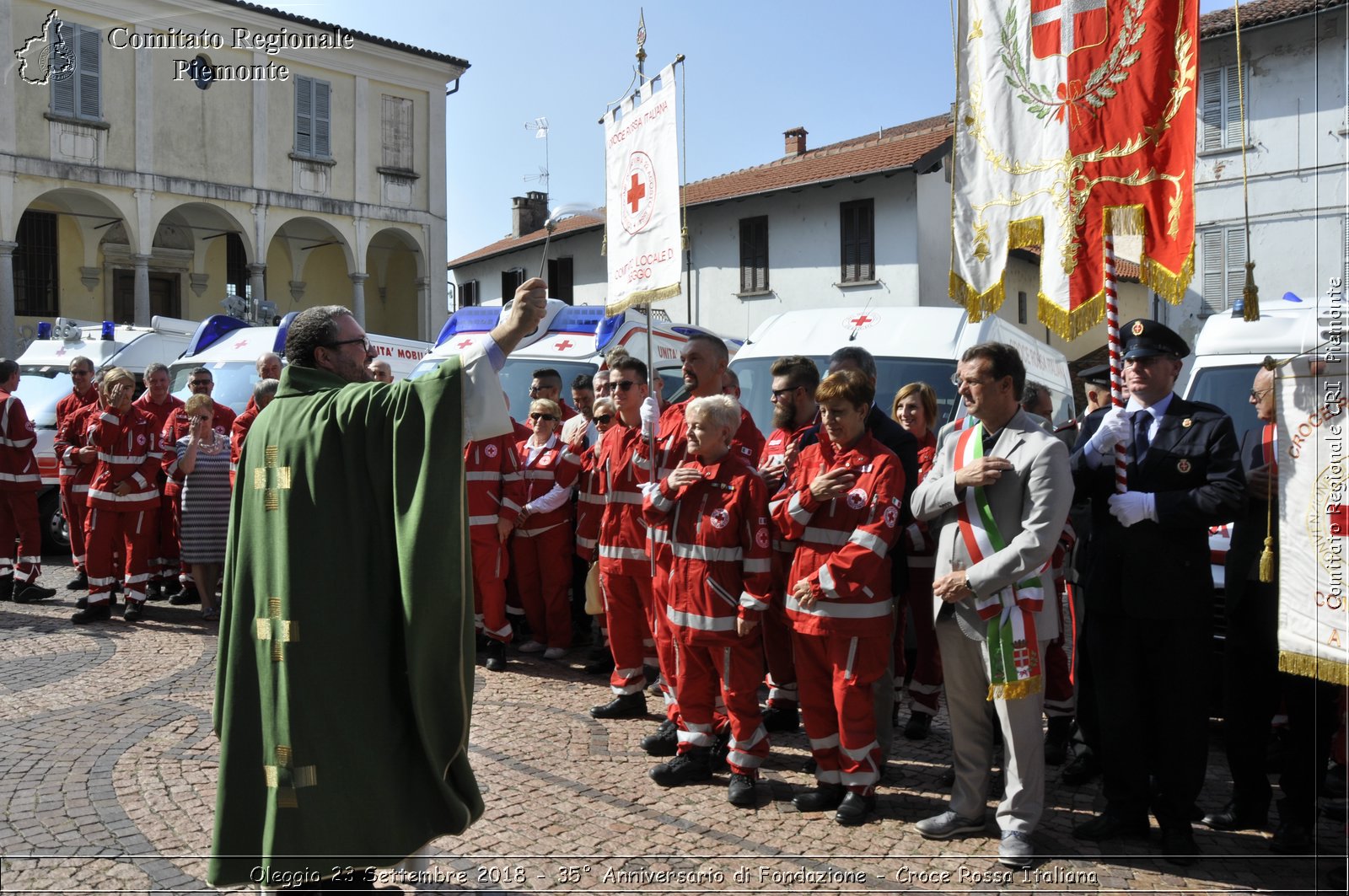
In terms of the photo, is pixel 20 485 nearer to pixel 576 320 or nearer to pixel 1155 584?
pixel 576 320

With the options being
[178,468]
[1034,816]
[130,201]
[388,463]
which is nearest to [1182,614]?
[1034,816]

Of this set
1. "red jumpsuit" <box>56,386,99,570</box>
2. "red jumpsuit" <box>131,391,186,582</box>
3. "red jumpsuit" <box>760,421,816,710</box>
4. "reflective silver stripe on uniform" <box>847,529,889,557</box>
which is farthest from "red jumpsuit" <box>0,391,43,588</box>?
"reflective silver stripe on uniform" <box>847,529,889,557</box>

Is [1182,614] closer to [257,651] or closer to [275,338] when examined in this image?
[257,651]

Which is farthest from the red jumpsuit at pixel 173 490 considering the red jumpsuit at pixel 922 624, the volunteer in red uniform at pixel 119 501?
the red jumpsuit at pixel 922 624

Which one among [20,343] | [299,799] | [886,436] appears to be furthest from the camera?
[20,343]

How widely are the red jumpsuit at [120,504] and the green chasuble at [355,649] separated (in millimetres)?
6251

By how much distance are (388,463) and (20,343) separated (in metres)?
24.2

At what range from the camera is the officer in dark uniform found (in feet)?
14.3

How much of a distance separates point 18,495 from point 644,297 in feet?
23.3

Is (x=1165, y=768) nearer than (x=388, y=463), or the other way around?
(x=388, y=463)

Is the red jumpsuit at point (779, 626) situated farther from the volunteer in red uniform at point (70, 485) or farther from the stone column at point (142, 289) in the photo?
the stone column at point (142, 289)

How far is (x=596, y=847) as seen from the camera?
445 cm

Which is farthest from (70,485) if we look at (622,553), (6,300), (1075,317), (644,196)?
(6,300)

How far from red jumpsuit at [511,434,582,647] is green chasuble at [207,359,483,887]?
433 cm
